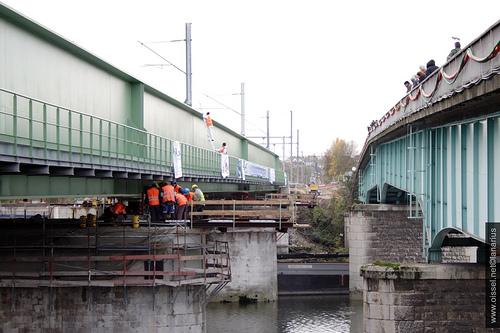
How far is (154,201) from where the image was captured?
28.3m

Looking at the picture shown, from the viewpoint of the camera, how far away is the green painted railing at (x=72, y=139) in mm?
17172

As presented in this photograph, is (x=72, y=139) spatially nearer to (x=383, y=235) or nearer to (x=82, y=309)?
(x=82, y=309)

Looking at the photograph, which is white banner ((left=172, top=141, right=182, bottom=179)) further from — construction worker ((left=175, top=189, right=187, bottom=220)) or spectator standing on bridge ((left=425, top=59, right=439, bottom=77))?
spectator standing on bridge ((left=425, top=59, right=439, bottom=77))

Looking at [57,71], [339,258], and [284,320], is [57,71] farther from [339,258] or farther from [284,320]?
[339,258]

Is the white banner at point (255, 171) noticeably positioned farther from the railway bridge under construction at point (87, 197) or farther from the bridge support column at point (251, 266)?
the railway bridge under construction at point (87, 197)

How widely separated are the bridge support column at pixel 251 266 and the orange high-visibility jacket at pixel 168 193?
2037 centimetres

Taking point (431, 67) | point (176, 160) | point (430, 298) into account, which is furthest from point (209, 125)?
point (430, 298)

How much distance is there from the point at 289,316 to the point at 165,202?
62.2ft

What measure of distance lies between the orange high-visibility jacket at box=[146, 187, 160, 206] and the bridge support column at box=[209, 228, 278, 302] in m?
20.6

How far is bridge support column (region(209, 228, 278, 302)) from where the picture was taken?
4900 centimetres

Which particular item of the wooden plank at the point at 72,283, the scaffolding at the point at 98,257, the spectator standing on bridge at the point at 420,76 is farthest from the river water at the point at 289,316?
the spectator standing on bridge at the point at 420,76

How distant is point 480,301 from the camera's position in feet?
77.2

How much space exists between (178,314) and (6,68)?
9.84 meters

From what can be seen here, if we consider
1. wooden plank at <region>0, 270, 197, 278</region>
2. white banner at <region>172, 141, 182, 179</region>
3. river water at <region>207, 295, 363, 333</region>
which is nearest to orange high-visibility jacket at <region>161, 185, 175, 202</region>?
white banner at <region>172, 141, 182, 179</region>
